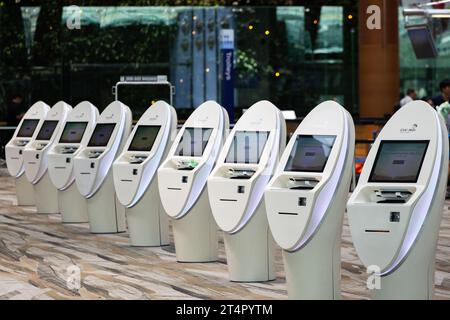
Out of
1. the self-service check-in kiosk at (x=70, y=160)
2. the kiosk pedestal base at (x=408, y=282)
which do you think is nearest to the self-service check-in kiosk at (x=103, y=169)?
the self-service check-in kiosk at (x=70, y=160)

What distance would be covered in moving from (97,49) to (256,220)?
1705 centimetres

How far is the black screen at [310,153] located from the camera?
754 centimetres

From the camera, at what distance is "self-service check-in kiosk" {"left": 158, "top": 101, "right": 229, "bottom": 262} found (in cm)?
960

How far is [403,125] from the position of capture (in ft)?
23.5

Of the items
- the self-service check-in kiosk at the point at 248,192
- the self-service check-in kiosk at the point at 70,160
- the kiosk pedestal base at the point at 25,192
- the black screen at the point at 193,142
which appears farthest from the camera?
the kiosk pedestal base at the point at 25,192

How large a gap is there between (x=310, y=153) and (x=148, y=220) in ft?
11.6

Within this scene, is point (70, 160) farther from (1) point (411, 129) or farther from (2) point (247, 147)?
(1) point (411, 129)

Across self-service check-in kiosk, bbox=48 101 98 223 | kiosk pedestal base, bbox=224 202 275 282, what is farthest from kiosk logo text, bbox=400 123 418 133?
self-service check-in kiosk, bbox=48 101 98 223

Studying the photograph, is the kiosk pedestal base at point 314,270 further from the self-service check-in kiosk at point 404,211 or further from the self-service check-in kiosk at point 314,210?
the self-service check-in kiosk at point 404,211

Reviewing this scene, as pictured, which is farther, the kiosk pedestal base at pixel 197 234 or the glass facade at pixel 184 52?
the glass facade at pixel 184 52

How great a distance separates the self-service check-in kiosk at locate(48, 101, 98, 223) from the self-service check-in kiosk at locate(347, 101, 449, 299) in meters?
6.05

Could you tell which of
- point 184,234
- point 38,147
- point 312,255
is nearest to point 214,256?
point 184,234

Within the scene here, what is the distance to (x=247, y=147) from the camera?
8836 millimetres

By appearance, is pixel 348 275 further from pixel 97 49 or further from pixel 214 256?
pixel 97 49
